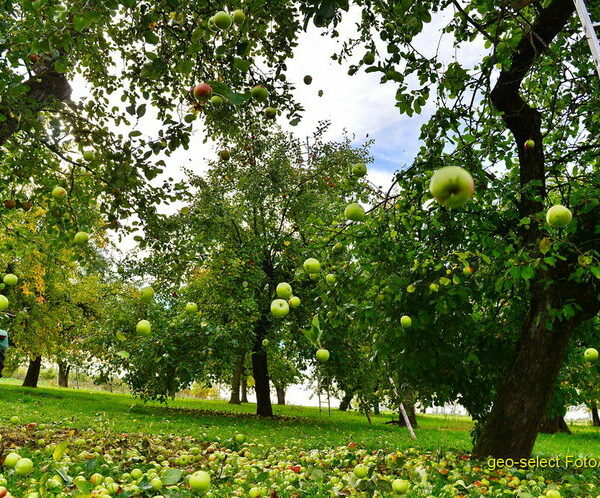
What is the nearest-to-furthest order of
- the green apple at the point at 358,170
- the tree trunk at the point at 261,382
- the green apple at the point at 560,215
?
the green apple at the point at 560,215, the green apple at the point at 358,170, the tree trunk at the point at 261,382

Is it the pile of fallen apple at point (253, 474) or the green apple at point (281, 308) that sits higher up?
the green apple at point (281, 308)

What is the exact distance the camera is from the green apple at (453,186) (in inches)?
61.9

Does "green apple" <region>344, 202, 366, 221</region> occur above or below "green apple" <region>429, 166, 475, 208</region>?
above

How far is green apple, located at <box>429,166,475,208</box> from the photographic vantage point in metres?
1.57

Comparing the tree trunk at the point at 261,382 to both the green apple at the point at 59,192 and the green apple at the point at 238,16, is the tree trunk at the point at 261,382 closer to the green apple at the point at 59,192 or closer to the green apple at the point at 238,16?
the green apple at the point at 59,192

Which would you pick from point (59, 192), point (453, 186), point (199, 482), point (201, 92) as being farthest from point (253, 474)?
point (59, 192)

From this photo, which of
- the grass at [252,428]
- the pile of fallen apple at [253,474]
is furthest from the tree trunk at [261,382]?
the pile of fallen apple at [253,474]

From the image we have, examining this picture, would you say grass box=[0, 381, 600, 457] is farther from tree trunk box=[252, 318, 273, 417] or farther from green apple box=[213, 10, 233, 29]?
green apple box=[213, 10, 233, 29]

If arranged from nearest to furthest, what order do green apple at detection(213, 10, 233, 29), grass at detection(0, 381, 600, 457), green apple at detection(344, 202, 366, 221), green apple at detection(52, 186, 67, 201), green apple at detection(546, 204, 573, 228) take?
green apple at detection(213, 10, 233, 29) < green apple at detection(546, 204, 573, 228) < green apple at detection(344, 202, 366, 221) < green apple at detection(52, 186, 67, 201) < grass at detection(0, 381, 600, 457)

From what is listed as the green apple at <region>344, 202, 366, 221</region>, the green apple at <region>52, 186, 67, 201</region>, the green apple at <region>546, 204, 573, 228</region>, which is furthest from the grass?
the green apple at <region>546, 204, 573, 228</region>

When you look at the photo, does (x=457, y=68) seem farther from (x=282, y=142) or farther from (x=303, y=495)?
(x=282, y=142)

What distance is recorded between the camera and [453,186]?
1.58 m

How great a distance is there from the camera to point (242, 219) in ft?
59.7

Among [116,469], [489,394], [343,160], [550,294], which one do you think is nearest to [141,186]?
[116,469]
